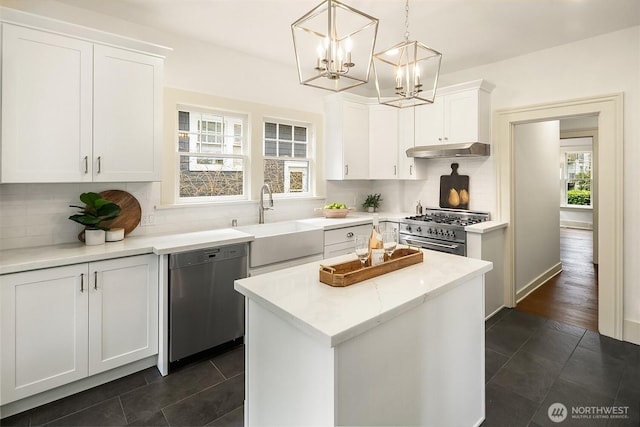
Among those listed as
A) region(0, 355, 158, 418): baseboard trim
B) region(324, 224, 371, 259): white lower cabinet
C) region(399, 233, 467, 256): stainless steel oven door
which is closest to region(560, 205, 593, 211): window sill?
region(399, 233, 467, 256): stainless steel oven door

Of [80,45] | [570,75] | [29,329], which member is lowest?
[29,329]

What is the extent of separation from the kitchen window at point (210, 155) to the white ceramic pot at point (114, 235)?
2.39 feet

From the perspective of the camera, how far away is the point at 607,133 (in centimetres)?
311

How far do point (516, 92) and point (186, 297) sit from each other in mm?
3982

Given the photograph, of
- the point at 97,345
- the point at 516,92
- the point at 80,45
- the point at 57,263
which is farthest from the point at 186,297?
the point at 516,92

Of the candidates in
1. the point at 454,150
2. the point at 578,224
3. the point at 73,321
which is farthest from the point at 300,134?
the point at 578,224

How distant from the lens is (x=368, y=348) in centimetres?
131

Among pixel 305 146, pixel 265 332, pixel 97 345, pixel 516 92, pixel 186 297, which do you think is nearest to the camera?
pixel 265 332

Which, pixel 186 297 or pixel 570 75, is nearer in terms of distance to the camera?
pixel 186 297

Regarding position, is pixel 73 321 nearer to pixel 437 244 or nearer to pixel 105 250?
pixel 105 250

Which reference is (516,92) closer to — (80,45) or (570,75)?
(570,75)

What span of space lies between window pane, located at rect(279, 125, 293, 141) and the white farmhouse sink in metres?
1.08

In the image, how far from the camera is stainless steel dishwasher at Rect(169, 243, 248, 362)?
2.54 m

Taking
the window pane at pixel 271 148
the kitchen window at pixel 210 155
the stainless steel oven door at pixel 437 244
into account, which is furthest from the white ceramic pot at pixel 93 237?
the stainless steel oven door at pixel 437 244
